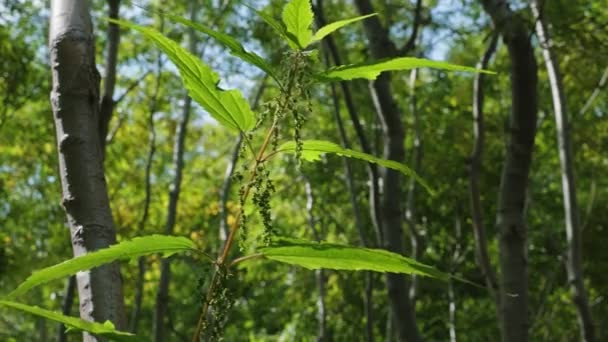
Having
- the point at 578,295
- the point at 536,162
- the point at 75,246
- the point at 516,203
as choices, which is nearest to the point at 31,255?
the point at 536,162

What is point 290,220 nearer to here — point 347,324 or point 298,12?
point 347,324

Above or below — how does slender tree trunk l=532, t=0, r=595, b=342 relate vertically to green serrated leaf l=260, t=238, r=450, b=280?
above

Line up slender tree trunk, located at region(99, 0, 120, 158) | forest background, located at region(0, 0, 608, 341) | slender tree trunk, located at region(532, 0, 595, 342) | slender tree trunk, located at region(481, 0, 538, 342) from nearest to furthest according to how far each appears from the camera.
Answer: slender tree trunk, located at region(99, 0, 120, 158), slender tree trunk, located at region(481, 0, 538, 342), slender tree trunk, located at region(532, 0, 595, 342), forest background, located at region(0, 0, 608, 341)

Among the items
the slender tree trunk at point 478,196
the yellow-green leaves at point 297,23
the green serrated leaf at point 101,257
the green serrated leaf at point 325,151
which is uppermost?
the slender tree trunk at point 478,196

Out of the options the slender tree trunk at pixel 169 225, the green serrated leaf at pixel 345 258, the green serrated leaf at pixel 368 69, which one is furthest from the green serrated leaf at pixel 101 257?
the slender tree trunk at pixel 169 225

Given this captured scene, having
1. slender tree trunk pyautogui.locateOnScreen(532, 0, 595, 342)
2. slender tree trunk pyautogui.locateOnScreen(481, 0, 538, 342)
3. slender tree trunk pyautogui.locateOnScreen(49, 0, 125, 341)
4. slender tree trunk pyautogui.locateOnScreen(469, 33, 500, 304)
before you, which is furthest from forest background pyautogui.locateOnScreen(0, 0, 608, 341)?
slender tree trunk pyautogui.locateOnScreen(49, 0, 125, 341)

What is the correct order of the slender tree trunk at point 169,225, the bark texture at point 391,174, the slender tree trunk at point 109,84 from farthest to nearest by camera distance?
the slender tree trunk at point 169,225 < the bark texture at point 391,174 < the slender tree trunk at point 109,84

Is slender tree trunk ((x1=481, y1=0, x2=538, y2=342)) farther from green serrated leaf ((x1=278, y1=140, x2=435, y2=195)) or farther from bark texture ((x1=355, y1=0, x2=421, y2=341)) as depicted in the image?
Answer: green serrated leaf ((x1=278, y1=140, x2=435, y2=195))

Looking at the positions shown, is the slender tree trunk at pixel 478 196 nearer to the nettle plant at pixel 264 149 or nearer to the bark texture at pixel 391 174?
the bark texture at pixel 391 174
